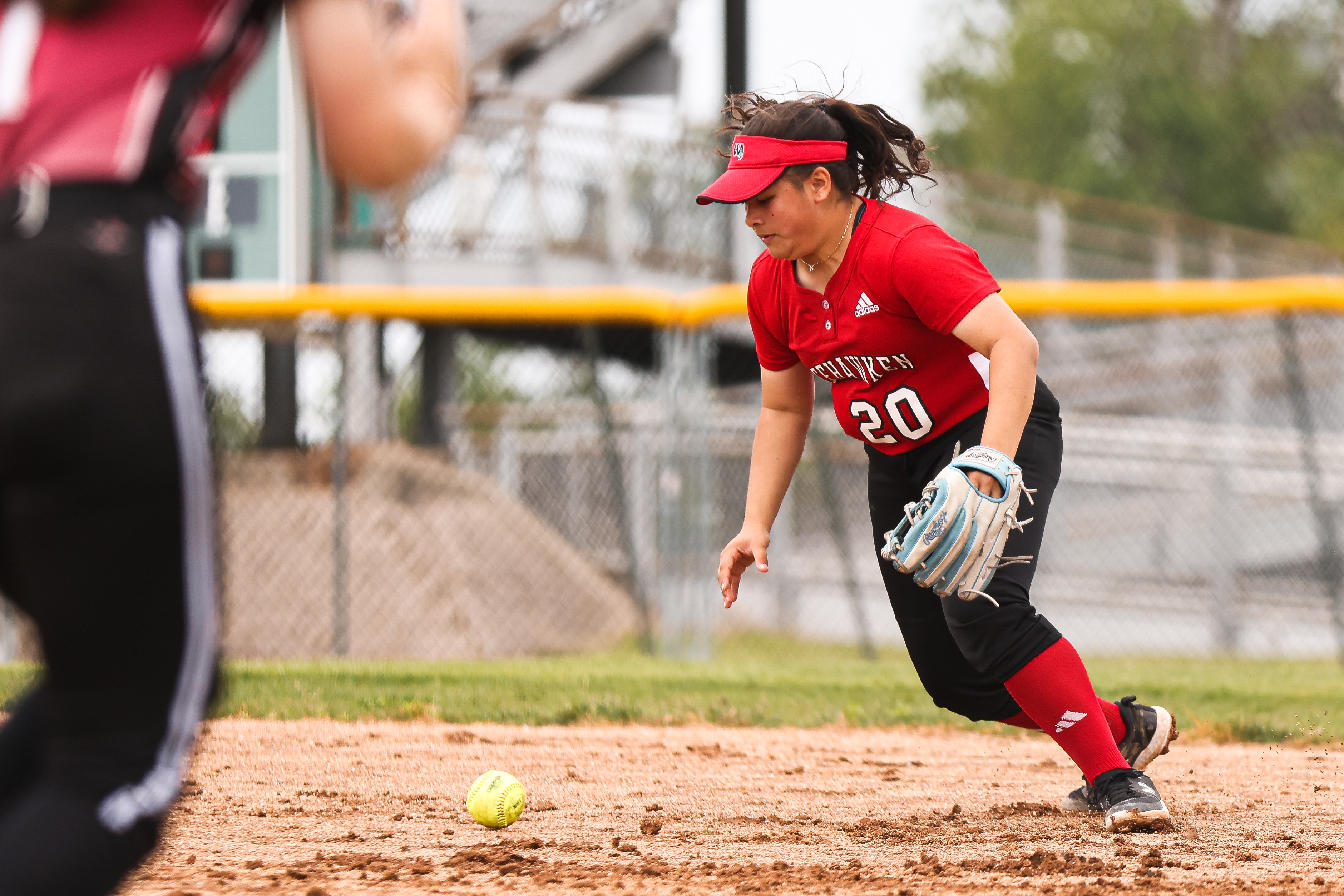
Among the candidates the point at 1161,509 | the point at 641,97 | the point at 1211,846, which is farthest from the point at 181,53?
the point at 641,97

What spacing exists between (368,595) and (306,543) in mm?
566

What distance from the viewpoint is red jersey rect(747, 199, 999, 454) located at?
337cm

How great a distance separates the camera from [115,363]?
1.52m

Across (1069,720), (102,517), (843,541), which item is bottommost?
(843,541)

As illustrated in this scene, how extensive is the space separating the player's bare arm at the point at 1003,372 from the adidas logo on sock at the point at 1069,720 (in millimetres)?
711

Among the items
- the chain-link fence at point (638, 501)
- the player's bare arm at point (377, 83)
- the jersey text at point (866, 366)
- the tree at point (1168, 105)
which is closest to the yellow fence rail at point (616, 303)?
the chain-link fence at point (638, 501)

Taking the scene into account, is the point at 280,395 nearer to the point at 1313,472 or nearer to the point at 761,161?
the point at 1313,472

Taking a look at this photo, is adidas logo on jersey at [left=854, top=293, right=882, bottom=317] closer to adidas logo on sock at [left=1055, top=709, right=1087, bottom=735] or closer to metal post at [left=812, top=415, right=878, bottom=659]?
adidas logo on sock at [left=1055, top=709, right=1087, bottom=735]

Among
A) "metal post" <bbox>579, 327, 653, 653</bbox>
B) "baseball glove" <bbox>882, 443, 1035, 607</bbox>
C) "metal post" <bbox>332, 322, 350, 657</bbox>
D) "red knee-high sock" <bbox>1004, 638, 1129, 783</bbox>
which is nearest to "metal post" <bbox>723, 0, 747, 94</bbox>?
"metal post" <bbox>579, 327, 653, 653</bbox>

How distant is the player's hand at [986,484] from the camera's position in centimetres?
322

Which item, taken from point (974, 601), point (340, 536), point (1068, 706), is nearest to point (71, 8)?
point (974, 601)

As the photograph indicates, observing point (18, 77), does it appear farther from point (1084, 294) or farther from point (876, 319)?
point (1084, 294)

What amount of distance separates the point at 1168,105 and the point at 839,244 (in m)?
34.6

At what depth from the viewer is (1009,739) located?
587 cm
